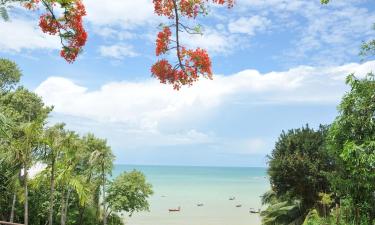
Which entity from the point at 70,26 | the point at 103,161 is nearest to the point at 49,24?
the point at 70,26

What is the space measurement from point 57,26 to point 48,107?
33.4 meters

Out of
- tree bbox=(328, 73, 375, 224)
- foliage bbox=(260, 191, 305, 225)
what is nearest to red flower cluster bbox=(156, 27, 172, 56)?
tree bbox=(328, 73, 375, 224)

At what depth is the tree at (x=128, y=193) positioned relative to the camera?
37.4 metres

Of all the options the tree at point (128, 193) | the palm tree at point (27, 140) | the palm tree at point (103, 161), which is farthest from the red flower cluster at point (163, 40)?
the tree at point (128, 193)

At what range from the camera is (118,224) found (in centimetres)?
3788

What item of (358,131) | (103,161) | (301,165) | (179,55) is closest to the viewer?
(179,55)

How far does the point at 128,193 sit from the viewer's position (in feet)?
124

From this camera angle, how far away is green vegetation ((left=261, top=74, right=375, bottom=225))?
1538cm

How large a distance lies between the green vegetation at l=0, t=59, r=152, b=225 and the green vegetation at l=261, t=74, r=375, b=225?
10550 millimetres

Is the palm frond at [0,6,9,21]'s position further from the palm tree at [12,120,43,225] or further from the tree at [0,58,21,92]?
the tree at [0,58,21,92]

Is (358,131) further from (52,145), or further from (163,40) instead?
(52,145)

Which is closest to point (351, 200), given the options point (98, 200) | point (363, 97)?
point (363, 97)

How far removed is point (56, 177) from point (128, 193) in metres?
12.0

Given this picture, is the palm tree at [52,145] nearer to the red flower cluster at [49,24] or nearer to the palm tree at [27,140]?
the palm tree at [27,140]
